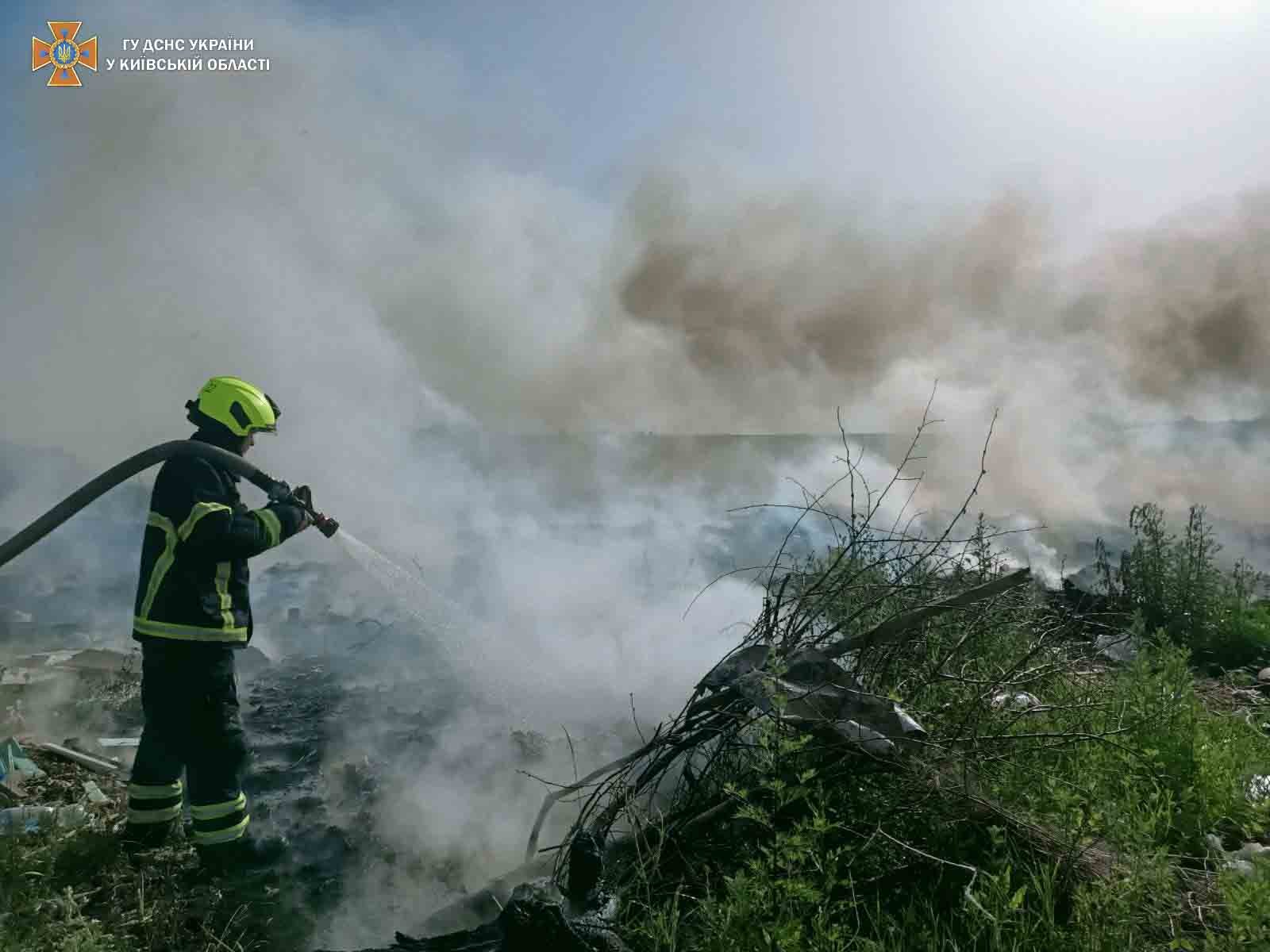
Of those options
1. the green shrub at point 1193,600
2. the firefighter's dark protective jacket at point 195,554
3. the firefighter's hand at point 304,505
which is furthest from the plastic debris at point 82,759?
the green shrub at point 1193,600

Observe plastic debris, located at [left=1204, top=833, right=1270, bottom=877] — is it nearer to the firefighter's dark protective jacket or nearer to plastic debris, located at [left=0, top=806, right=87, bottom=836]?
the firefighter's dark protective jacket

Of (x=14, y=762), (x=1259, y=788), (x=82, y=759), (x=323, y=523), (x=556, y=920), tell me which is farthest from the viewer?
(x=82, y=759)

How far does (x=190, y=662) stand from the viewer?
388cm

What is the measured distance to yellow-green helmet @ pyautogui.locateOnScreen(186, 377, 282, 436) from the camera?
13.8 ft

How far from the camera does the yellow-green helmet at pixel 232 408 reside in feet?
13.8

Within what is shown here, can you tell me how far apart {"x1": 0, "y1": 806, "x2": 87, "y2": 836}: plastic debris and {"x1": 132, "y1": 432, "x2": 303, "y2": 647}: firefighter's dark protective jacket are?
87cm

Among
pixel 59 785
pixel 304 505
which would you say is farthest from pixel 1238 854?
pixel 59 785

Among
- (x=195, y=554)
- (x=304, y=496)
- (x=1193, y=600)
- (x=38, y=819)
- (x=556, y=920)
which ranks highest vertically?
(x=1193, y=600)

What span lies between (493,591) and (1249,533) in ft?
41.3

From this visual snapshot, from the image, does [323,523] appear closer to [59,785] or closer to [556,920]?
[59,785]

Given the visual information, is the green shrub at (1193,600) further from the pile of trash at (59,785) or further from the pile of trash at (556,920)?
the pile of trash at (59,785)

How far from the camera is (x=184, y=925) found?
3.30 m

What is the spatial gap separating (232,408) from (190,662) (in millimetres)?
1266

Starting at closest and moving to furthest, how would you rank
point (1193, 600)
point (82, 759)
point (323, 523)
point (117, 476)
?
point (117, 476)
point (323, 523)
point (82, 759)
point (1193, 600)
